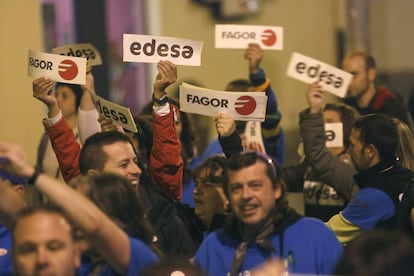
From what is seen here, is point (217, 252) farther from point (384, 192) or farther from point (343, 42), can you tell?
point (343, 42)

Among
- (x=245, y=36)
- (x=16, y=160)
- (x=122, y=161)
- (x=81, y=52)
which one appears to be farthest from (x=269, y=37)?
(x=16, y=160)

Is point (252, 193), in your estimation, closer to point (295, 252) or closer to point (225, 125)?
point (295, 252)

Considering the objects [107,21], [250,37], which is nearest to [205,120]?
[107,21]

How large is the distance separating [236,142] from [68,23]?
19.9ft

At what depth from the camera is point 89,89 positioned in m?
8.30

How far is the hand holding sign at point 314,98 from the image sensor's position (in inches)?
333

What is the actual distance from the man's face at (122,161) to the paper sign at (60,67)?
0.91 metres

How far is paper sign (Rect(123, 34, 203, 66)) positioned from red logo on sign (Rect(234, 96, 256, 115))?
14.4 inches

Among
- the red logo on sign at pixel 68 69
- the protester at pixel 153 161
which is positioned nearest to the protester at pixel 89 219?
the protester at pixel 153 161

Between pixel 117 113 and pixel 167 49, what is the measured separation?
45 centimetres

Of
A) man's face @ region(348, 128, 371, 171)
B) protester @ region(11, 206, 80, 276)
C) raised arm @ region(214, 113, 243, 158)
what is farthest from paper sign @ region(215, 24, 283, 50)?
protester @ region(11, 206, 80, 276)

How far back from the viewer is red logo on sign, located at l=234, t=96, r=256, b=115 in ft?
24.7

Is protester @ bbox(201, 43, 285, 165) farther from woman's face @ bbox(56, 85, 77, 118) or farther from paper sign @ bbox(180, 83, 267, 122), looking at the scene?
paper sign @ bbox(180, 83, 267, 122)

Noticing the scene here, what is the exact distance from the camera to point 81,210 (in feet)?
17.3
